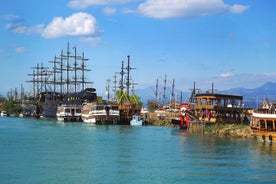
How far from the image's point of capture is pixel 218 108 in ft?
258

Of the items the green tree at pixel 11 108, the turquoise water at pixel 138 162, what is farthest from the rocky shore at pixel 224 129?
the green tree at pixel 11 108

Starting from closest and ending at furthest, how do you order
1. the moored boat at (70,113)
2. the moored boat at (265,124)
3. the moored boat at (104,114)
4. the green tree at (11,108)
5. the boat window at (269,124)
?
the moored boat at (265,124), the boat window at (269,124), the moored boat at (104,114), the moored boat at (70,113), the green tree at (11,108)

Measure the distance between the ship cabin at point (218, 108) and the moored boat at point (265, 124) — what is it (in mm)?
17773

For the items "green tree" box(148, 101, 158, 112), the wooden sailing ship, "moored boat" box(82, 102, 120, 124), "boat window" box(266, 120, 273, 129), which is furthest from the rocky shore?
"green tree" box(148, 101, 158, 112)

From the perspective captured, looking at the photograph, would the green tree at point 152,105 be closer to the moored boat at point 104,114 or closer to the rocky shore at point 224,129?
the moored boat at point 104,114

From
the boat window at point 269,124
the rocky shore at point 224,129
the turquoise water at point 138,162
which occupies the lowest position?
the turquoise water at point 138,162

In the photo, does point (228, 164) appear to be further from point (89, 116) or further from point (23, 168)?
point (89, 116)

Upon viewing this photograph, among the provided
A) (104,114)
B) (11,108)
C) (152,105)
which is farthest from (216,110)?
(11,108)

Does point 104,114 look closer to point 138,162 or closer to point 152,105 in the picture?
point 152,105

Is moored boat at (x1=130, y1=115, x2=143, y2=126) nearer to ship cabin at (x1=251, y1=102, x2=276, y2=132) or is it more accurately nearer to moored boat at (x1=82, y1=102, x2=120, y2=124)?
moored boat at (x1=82, y1=102, x2=120, y2=124)

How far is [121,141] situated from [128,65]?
5928 cm

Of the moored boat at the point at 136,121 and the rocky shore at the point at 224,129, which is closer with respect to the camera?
the rocky shore at the point at 224,129

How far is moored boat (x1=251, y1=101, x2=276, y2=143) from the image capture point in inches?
2228

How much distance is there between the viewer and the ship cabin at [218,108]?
259 ft
